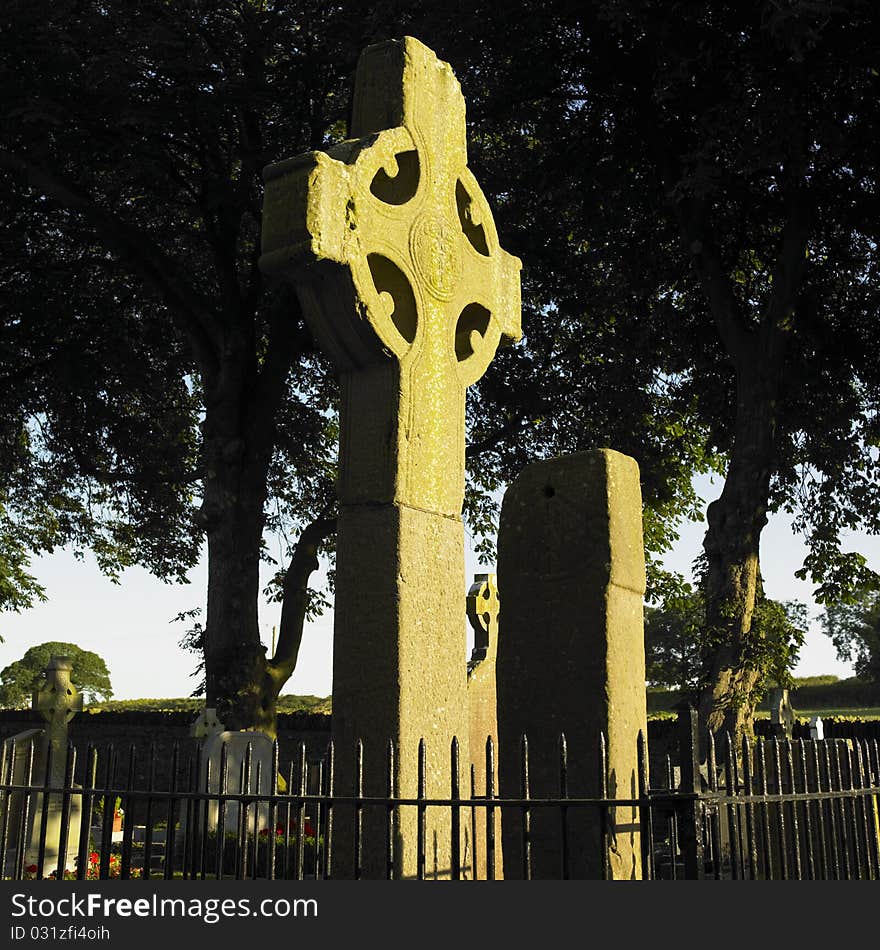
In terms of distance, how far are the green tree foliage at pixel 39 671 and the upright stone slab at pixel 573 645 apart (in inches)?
2527

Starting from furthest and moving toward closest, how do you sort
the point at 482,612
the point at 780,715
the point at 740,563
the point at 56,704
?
1. the point at 780,715
2. the point at 482,612
3. the point at 56,704
4. the point at 740,563

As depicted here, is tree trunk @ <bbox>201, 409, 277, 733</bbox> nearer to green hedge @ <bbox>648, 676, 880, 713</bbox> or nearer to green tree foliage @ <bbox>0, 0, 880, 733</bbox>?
green tree foliage @ <bbox>0, 0, 880, 733</bbox>

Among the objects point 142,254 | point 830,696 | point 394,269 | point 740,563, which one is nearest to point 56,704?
point 142,254

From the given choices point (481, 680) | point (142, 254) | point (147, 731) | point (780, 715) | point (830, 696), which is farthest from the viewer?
point (830, 696)

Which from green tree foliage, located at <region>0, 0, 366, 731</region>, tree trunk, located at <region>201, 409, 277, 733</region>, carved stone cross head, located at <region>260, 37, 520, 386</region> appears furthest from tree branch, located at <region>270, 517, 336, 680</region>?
carved stone cross head, located at <region>260, 37, 520, 386</region>

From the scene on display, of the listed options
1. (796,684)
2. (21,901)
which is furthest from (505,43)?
(21,901)

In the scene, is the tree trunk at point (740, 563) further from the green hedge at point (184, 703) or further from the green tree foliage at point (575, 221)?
the green hedge at point (184, 703)

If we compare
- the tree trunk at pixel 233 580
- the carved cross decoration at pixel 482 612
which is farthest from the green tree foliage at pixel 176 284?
the carved cross decoration at pixel 482 612

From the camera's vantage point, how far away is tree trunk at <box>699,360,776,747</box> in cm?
1298

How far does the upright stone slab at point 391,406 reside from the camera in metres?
5.33

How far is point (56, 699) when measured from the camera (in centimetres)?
1577

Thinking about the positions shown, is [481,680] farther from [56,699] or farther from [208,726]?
[56,699]

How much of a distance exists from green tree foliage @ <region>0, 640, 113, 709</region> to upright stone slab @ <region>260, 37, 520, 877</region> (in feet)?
212

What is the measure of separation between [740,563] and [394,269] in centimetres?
858
